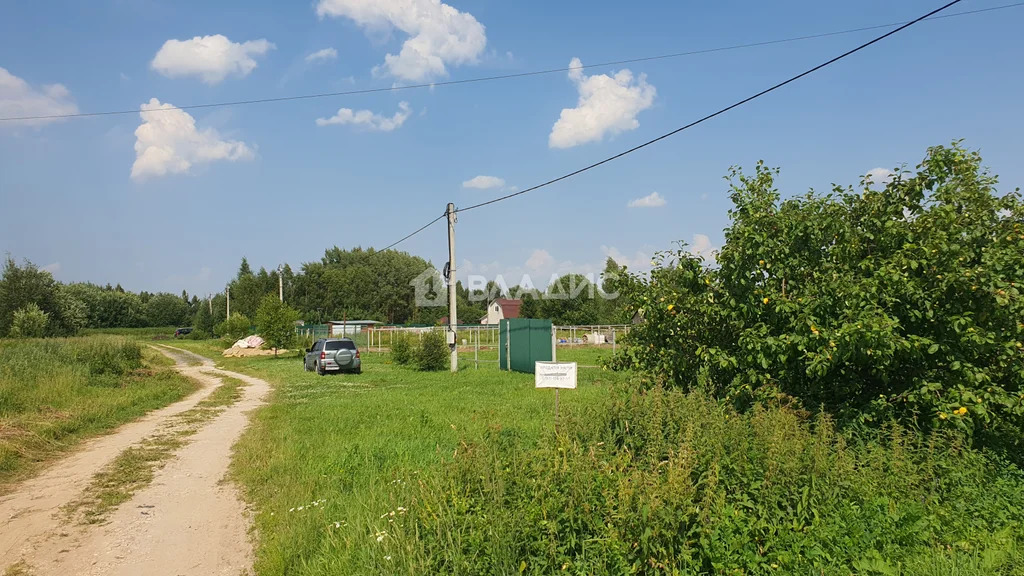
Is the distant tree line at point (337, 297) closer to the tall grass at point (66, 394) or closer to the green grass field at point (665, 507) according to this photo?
the tall grass at point (66, 394)

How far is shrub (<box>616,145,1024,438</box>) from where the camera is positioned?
6.00 metres

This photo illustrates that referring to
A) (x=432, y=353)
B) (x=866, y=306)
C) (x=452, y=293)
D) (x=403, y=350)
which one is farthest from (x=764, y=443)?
(x=403, y=350)

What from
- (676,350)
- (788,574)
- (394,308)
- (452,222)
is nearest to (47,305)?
(452,222)

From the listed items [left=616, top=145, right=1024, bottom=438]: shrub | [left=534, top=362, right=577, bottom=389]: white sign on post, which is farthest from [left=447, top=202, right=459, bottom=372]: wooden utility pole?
[left=534, top=362, right=577, bottom=389]: white sign on post

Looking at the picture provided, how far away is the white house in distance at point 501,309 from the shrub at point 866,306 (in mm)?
82798

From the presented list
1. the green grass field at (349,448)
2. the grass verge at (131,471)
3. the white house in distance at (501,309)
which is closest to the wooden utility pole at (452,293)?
the green grass field at (349,448)

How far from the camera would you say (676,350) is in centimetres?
819

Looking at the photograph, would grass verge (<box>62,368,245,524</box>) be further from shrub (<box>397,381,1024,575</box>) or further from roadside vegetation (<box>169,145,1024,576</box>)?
shrub (<box>397,381,1024,575</box>)

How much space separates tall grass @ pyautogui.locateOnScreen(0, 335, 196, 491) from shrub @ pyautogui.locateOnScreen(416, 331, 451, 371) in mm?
8654

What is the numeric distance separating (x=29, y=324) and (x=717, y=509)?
41.1 meters

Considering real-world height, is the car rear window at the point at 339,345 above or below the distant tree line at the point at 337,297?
below

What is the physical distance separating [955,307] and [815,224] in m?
1.64

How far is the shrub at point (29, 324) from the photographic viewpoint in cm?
3312

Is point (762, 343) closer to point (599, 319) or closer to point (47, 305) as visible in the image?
point (47, 305)
